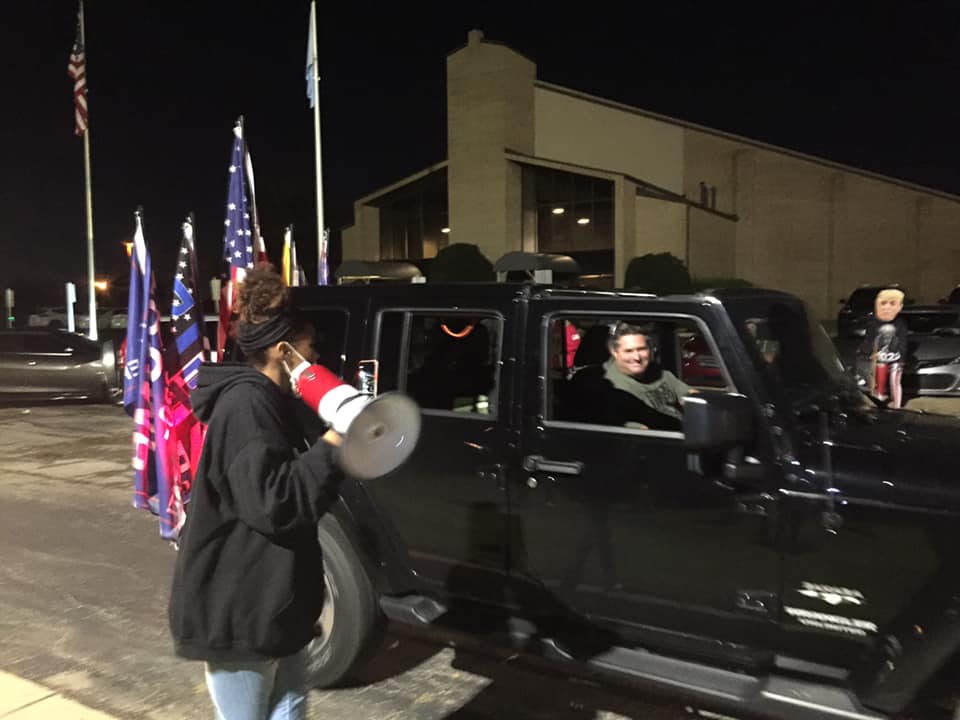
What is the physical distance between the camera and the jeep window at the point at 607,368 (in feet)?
11.3

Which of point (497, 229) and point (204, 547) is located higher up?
point (497, 229)

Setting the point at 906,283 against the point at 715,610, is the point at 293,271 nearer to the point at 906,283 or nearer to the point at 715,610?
the point at 715,610

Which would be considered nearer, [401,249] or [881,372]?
[881,372]

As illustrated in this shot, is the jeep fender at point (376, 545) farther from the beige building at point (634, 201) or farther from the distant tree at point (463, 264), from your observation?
the beige building at point (634, 201)

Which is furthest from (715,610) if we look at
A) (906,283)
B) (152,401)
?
(906,283)

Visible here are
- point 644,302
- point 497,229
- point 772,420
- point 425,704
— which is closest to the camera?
point 772,420

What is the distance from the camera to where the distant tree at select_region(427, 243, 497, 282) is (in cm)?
2842

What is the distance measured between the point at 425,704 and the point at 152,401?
10.3ft

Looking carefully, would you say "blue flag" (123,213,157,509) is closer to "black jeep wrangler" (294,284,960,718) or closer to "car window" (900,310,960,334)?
"black jeep wrangler" (294,284,960,718)

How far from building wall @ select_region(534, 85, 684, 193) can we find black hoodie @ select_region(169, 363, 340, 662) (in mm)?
31638

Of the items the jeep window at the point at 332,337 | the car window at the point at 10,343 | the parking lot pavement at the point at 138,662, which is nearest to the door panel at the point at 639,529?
the parking lot pavement at the point at 138,662

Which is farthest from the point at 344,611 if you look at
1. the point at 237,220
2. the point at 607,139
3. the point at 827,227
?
the point at 827,227

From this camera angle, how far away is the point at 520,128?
3173 cm

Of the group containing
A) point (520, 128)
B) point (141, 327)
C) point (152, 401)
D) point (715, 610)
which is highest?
point (520, 128)
